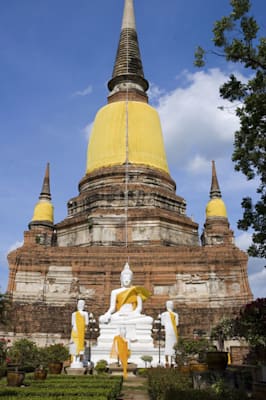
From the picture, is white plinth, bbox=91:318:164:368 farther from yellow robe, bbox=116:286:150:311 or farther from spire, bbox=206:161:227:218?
spire, bbox=206:161:227:218

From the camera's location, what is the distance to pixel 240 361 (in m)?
16.3

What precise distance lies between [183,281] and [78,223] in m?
8.54

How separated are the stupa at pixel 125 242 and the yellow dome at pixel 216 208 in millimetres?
70

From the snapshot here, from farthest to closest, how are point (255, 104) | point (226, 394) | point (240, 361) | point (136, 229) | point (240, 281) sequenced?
point (136, 229) → point (240, 281) → point (240, 361) → point (255, 104) → point (226, 394)

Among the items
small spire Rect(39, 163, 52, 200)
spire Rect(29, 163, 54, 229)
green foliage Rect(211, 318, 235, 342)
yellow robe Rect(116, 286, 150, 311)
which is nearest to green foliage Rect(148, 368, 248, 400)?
green foliage Rect(211, 318, 235, 342)

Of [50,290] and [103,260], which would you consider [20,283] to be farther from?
[103,260]

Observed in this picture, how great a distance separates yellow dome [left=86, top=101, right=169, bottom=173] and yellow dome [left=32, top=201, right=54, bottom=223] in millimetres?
3897

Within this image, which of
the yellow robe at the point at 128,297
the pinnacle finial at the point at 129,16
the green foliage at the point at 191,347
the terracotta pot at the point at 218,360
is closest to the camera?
the terracotta pot at the point at 218,360

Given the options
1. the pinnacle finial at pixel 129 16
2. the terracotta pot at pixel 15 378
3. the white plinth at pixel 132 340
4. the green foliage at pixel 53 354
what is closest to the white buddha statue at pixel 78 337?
the green foliage at pixel 53 354

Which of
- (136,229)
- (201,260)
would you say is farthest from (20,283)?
(201,260)

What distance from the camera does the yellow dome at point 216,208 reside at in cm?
3045

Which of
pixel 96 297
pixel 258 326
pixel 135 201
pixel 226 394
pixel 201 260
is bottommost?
pixel 226 394

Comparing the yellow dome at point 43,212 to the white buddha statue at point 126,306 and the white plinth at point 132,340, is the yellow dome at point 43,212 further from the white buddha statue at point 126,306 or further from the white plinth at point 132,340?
the white plinth at point 132,340

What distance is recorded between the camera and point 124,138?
3159 cm
